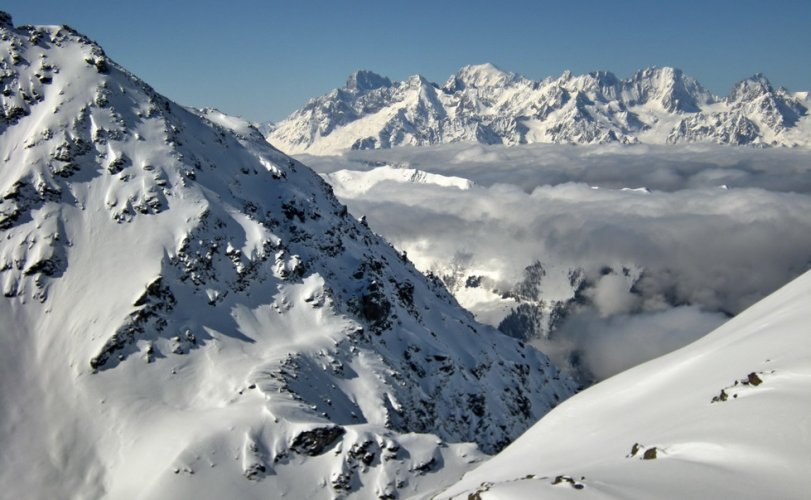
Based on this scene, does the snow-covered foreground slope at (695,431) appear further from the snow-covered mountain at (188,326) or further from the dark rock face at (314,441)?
the snow-covered mountain at (188,326)

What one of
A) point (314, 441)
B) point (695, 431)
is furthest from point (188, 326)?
point (695, 431)

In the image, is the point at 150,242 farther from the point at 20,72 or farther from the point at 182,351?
the point at 20,72

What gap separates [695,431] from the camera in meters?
37.6

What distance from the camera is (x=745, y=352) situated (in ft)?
157

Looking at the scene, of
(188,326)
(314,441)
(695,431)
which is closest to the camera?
(695,431)

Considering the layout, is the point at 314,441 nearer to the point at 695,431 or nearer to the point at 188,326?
the point at 188,326

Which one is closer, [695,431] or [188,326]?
[695,431]

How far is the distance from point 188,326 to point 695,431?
99.4 metres

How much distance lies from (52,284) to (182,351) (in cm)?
3031

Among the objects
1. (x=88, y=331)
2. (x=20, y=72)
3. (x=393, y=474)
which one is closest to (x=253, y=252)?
(x=88, y=331)

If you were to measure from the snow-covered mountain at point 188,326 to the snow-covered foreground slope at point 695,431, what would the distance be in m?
44.4

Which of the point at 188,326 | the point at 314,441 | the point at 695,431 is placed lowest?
the point at 695,431

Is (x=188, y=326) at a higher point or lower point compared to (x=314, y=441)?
higher

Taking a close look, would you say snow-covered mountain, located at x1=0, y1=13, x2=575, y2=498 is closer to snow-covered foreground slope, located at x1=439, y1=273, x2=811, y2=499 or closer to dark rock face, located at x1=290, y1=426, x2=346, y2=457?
dark rock face, located at x1=290, y1=426, x2=346, y2=457
